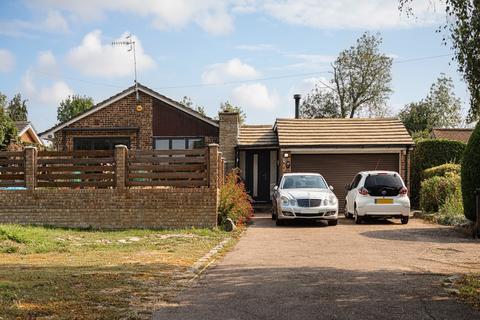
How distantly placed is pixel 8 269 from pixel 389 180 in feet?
40.8

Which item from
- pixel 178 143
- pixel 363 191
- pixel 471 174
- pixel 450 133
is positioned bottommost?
pixel 363 191

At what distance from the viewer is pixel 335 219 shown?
17.2 meters

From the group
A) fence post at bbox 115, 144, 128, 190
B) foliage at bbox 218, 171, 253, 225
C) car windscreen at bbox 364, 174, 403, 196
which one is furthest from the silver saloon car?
fence post at bbox 115, 144, 128, 190

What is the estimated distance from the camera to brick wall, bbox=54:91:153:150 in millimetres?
27042

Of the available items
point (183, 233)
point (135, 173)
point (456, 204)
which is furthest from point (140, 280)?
point (456, 204)

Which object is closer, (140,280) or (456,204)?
(140,280)

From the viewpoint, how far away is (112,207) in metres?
15.5

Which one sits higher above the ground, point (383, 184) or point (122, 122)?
point (122, 122)

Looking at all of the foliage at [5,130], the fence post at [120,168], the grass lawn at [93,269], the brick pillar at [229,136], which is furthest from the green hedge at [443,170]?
the foliage at [5,130]

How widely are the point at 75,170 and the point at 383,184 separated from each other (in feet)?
30.1

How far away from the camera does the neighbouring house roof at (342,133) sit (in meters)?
24.3

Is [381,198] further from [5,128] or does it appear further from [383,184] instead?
[5,128]

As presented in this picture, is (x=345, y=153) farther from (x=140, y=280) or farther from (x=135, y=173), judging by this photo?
(x=140, y=280)

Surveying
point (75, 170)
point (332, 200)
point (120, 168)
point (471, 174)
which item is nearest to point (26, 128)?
point (75, 170)
